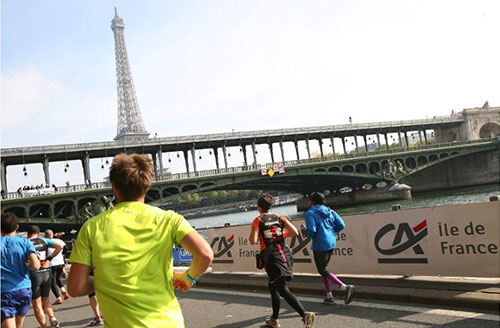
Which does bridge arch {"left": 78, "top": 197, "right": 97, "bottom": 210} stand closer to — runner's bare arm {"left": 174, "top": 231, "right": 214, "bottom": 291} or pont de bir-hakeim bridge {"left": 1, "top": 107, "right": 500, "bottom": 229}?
pont de bir-hakeim bridge {"left": 1, "top": 107, "right": 500, "bottom": 229}

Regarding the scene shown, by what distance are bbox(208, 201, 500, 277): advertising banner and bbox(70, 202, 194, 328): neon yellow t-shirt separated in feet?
18.8

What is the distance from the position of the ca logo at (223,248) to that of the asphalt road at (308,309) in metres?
2.10

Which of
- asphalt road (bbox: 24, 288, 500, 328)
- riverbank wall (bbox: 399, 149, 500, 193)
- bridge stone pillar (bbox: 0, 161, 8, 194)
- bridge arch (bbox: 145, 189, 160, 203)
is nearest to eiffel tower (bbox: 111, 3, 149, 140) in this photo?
riverbank wall (bbox: 399, 149, 500, 193)

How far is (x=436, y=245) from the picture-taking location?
25.2 ft

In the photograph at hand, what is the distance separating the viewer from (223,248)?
12.2 m

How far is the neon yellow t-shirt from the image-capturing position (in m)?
2.70

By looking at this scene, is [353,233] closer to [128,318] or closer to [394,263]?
[394,263]

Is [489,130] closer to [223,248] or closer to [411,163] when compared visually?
[411,163]

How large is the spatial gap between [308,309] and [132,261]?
4950 mm

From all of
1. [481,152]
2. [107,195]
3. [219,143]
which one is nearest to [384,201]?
A: [481,152]

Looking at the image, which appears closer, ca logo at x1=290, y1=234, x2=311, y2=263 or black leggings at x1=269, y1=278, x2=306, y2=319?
black leggings at x1=269, y1=278, x2=306, y2=319

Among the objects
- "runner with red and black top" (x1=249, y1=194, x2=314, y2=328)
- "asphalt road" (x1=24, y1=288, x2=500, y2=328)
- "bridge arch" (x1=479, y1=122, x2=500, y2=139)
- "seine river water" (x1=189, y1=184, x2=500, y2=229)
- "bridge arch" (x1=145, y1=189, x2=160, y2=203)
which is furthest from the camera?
"bridge arch" (x1=479, y1=122, x2=500, y2=139)

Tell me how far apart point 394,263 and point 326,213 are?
203 centimetres

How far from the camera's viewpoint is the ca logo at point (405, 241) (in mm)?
7922
